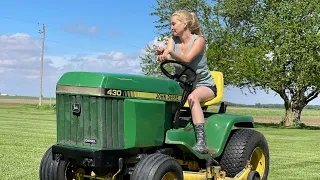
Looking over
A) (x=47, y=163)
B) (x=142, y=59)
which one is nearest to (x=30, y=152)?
(x=47, y=163)

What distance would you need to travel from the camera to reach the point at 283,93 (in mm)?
30906

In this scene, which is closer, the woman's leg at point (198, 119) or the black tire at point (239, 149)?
the woman's leg at point (198, 119)

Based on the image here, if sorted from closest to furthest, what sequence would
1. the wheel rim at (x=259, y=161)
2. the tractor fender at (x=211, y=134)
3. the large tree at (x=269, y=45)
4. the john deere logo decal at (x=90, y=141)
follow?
the john deere logo decal at (x=90, y=141) → the tractor fender at (x=211, y=134) → the wheel rim at (x=259, y=161) → the large tree at (x=269, y=45)

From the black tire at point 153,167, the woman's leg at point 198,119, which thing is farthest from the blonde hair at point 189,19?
the black tire at point 153,167

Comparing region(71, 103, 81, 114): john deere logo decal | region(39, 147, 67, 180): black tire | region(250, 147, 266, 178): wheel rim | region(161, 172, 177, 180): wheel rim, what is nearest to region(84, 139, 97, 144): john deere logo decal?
region(71, 103, 81, 114): john deere logo decal

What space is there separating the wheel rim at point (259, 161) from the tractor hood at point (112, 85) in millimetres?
1862

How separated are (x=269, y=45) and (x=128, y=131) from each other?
1007 inches

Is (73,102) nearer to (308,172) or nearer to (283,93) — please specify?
(308,172)

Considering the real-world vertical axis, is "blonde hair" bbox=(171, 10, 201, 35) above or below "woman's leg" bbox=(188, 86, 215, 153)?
above

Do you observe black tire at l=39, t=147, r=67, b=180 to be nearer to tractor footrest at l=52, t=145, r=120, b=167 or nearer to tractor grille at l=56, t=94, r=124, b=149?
tractor footrest at l=52, t=145, r=120, b=167

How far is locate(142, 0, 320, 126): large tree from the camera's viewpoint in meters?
28.1

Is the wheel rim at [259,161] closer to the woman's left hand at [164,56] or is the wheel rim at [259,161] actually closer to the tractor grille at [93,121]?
the woman's left hand at [164,56]

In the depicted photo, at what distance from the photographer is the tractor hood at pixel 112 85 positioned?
4.68 metres

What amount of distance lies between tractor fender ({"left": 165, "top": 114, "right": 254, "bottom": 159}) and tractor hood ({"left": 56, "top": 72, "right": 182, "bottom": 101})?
0.44m
